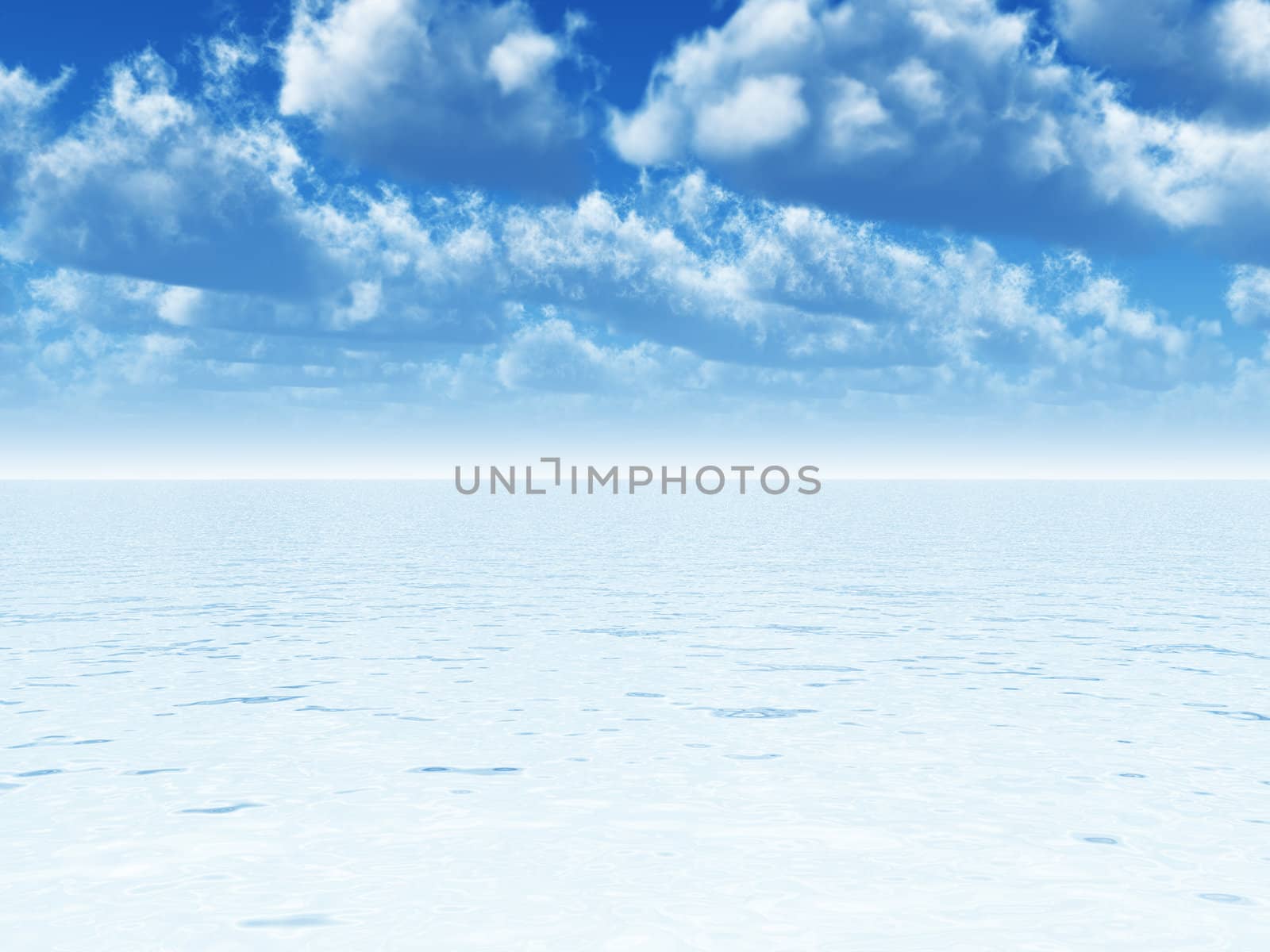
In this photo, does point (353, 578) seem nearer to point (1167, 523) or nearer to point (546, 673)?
point (546, 673)

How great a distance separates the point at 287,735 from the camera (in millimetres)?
22875

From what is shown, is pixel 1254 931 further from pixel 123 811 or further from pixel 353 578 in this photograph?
pixel 353 578

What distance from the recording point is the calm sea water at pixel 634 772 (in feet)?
44.9

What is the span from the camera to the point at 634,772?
20.2 meters

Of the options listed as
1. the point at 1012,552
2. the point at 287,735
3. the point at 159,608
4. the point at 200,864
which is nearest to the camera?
the point at 200,864

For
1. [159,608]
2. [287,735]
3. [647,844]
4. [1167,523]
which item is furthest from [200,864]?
[1167,523]

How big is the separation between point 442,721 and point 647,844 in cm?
909

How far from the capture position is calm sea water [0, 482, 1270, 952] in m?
→ 13.7

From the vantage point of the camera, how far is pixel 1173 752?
21.5 m

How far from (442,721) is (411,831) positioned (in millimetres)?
7605

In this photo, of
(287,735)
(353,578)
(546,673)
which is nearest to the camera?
(287,735)

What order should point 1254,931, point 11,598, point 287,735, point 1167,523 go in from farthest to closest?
point 1167,523
point 11,598
point 287,735
point 1254,931

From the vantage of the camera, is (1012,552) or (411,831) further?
(1012,552)

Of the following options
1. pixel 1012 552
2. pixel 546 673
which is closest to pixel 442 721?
pixel 546 673
